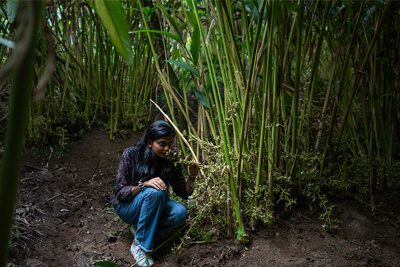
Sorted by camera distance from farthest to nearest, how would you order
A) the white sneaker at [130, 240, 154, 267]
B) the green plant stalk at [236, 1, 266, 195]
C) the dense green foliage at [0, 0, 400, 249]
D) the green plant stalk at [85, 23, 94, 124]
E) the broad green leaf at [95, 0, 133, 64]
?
the green plant stalk at [85, 23, 94, 124] < the white sneaker at [130, 240, 154, 267] < the dense green foliage at [0, 0, 400, 249] < the green plant stalk at [236, 1, 266, 195] < the broad green leaf at [95, 0, 133, 64]

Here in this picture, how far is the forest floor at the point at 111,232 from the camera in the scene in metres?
Answer: 1.21

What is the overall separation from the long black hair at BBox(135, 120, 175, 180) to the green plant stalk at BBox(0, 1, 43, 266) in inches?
50.5

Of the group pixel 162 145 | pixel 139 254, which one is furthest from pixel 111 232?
pixel 162 145

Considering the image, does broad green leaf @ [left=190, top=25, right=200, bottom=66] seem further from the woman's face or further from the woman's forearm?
the woman's forearm

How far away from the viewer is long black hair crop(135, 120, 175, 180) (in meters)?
1.57

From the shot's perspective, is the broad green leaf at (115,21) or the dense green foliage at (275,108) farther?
the dense green foliage at (275,108)

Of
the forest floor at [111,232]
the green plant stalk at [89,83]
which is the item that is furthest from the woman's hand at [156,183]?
the green plant stalk at [89,83]

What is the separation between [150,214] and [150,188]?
0.12 meters

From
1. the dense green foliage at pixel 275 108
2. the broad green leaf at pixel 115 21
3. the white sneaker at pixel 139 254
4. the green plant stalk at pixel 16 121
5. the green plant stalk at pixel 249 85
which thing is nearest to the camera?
the green plant stalk at pixel 16 121

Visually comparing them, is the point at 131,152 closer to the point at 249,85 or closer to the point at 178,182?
the point at 178,182

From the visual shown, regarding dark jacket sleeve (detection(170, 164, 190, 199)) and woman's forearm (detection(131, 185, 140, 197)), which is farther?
dark jacket sleeve (detection(170, 164, 190, 199))

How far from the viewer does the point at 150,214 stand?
159 cm

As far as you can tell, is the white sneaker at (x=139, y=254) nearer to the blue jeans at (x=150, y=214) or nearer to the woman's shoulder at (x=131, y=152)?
the blue jeans at (x=150, y=214)

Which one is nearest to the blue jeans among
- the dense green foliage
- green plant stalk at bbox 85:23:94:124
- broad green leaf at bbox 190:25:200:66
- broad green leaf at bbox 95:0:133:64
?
the dense green foliage
